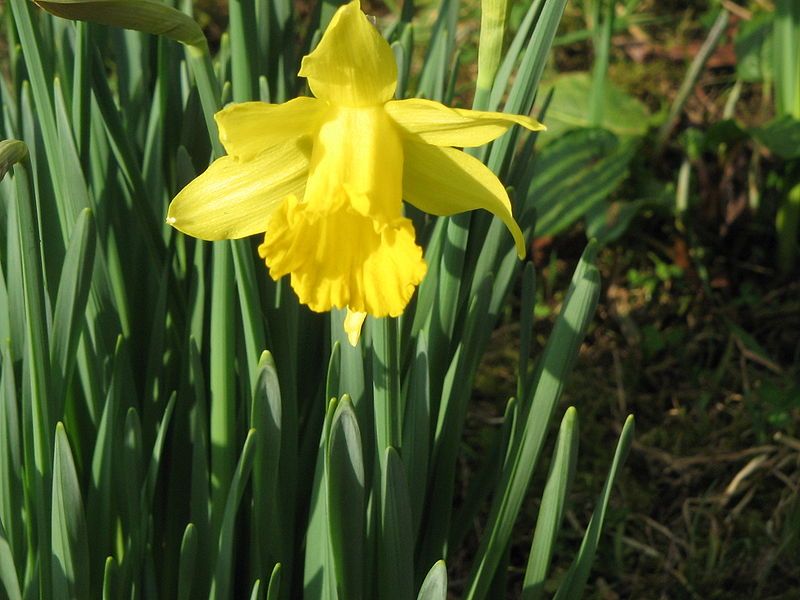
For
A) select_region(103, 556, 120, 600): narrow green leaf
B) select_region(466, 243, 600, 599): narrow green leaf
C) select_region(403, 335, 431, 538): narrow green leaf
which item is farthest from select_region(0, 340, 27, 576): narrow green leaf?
select_region(466, 243, 600, 599): narrow green leaf

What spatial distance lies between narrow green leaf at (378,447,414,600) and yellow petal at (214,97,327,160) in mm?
351

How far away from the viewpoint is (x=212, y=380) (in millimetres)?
1286

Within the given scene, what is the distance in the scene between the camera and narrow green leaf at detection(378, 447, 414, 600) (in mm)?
1033

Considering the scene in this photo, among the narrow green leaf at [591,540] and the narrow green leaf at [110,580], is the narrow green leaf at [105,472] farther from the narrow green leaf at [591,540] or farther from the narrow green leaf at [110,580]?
the narrow green leaf at [591,540]

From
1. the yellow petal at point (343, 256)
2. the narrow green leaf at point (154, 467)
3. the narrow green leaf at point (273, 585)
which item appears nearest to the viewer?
the yellow petal at point (343, 256)

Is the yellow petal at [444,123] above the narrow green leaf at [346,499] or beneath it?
above

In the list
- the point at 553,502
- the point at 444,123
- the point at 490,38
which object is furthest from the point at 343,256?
the point at 553,502

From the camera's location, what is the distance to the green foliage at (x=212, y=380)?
1.09 meters

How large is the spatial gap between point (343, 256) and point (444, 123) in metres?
0.19

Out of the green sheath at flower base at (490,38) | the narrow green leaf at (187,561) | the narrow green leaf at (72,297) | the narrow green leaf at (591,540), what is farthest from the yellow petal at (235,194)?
the narrow green leaf at (591,540)

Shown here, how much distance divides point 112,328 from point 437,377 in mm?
465

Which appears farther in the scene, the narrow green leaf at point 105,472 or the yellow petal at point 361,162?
the narrow green leaf at point 105,472

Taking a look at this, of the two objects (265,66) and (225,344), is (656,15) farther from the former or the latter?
(225,344)

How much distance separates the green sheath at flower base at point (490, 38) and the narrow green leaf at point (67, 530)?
61cm
